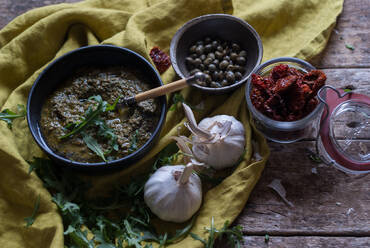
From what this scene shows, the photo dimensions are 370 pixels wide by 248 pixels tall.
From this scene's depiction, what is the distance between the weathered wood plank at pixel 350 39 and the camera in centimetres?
217

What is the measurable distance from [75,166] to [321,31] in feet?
4.55

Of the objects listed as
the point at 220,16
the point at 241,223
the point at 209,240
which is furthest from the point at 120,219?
the point at 220,16

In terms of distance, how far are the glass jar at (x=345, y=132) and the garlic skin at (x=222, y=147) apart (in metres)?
0.38

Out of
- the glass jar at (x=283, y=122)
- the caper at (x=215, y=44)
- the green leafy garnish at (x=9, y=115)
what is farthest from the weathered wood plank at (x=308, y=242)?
the green leafy garnish at (x=9, y=115)

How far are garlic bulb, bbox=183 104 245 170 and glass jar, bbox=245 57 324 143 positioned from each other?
0.12m

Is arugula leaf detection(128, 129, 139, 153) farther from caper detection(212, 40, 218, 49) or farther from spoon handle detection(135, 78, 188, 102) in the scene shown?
caper detection(212, 40, 218, 49)

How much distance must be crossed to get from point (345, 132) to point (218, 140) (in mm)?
638

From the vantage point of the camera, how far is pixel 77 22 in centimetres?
216

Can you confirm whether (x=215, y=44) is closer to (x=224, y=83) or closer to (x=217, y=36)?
(x=217, y=36)

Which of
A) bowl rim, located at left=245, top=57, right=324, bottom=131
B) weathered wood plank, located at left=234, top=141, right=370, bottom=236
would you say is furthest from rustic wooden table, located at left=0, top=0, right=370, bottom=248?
bowl rim, located at left=245, top=57, right=324, bottom=131

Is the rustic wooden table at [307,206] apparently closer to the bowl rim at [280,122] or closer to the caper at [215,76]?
the bowl rim at [280,122]

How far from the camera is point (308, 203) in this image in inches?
74.7

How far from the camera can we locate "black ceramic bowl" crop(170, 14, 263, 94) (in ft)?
6.63

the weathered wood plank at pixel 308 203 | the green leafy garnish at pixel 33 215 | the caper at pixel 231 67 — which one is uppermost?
the caper at pixel 231 67
